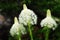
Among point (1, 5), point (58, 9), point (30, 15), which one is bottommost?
point (30, 15)

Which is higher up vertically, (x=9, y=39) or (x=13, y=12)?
(x=13, y=12)

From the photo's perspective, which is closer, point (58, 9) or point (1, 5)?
point (58, 9)

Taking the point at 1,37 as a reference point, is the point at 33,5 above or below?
above

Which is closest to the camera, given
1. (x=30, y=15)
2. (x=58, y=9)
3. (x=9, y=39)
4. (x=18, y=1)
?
(x=30, y=15)

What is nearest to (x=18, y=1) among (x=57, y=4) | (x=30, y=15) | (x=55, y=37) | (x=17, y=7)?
(x=17, y=7)

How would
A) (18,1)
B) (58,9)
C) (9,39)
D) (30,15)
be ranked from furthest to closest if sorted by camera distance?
(18,1) < (58,9) < (9,39) < (30,15)

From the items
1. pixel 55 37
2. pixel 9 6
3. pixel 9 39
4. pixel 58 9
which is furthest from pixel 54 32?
pixel 9 6

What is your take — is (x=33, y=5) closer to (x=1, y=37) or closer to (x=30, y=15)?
(x=1, y=37)

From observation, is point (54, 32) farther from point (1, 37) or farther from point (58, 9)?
point (1, 37)

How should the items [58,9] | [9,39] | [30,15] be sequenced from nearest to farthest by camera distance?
[30,15] < [9,39] < [58,9]
